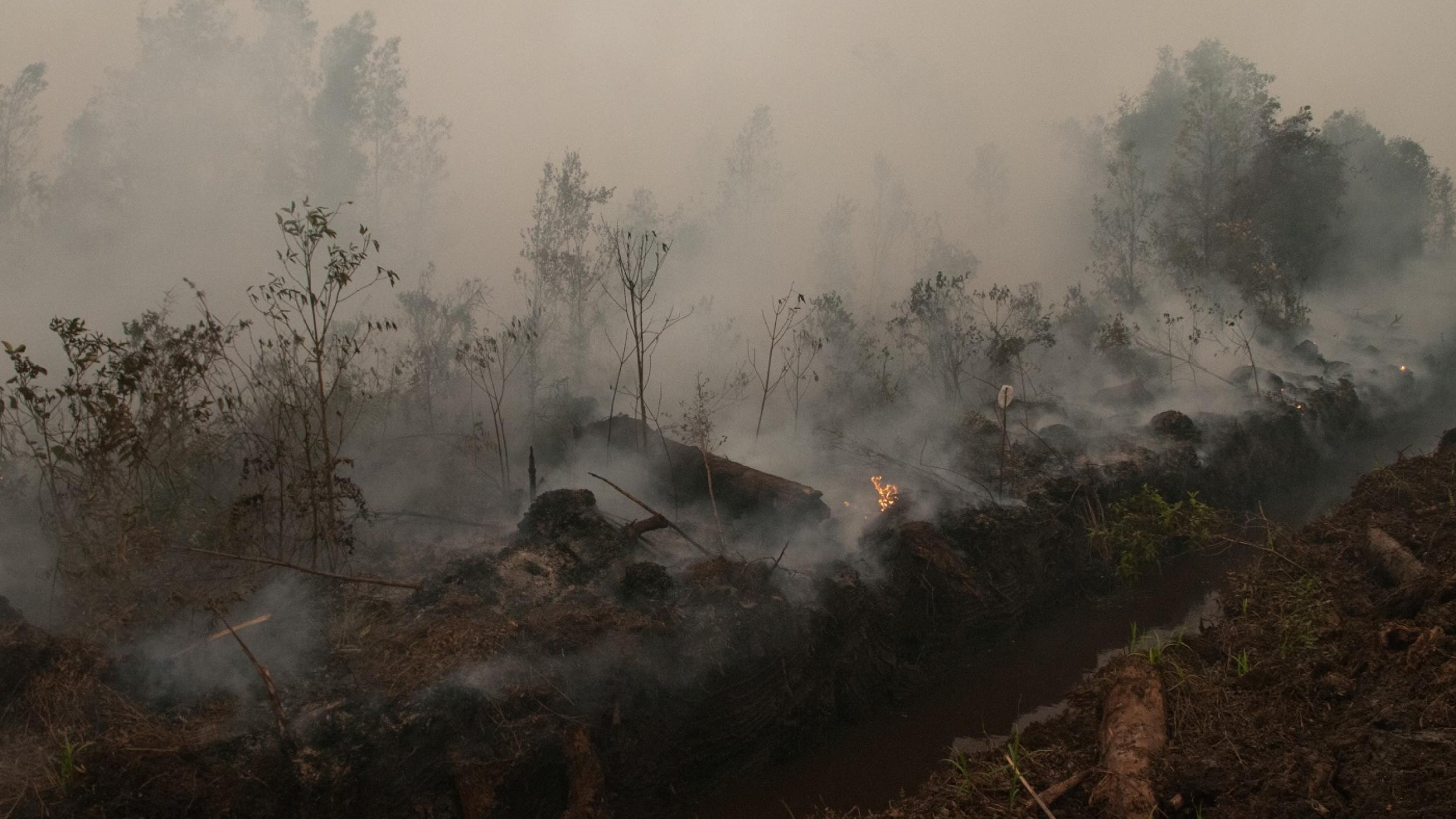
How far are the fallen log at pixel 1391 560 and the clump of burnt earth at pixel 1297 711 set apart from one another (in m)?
0.02

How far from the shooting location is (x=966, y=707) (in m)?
7.51

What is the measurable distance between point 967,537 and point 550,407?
663 centimetres

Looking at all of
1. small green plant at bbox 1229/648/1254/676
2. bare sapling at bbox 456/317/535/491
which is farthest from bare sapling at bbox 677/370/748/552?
small green plant at bbox 1229/648/1254/676

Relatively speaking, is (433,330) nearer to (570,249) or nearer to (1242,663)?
(570,249)

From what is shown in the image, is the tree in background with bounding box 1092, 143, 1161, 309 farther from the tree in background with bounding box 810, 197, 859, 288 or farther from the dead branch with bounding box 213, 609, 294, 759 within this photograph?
the dead branch with bounding box 213, 609, 294, 759

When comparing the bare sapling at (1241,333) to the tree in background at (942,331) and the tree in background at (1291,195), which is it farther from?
the tree in background at (942,331)

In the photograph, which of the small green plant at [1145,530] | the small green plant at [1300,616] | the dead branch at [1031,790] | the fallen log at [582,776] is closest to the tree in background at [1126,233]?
the small green plant at [1145,530]

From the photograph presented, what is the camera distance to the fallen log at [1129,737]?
13.5 ft

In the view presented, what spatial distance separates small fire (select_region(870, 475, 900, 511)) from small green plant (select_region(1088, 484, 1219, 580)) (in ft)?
8.12

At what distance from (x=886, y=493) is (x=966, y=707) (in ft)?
8.59

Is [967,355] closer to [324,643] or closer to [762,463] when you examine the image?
[762,463]

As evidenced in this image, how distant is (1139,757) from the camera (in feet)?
14.8

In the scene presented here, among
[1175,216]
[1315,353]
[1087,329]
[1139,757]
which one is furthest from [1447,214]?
[1139,757]

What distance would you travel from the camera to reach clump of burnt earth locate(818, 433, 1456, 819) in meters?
3.84
